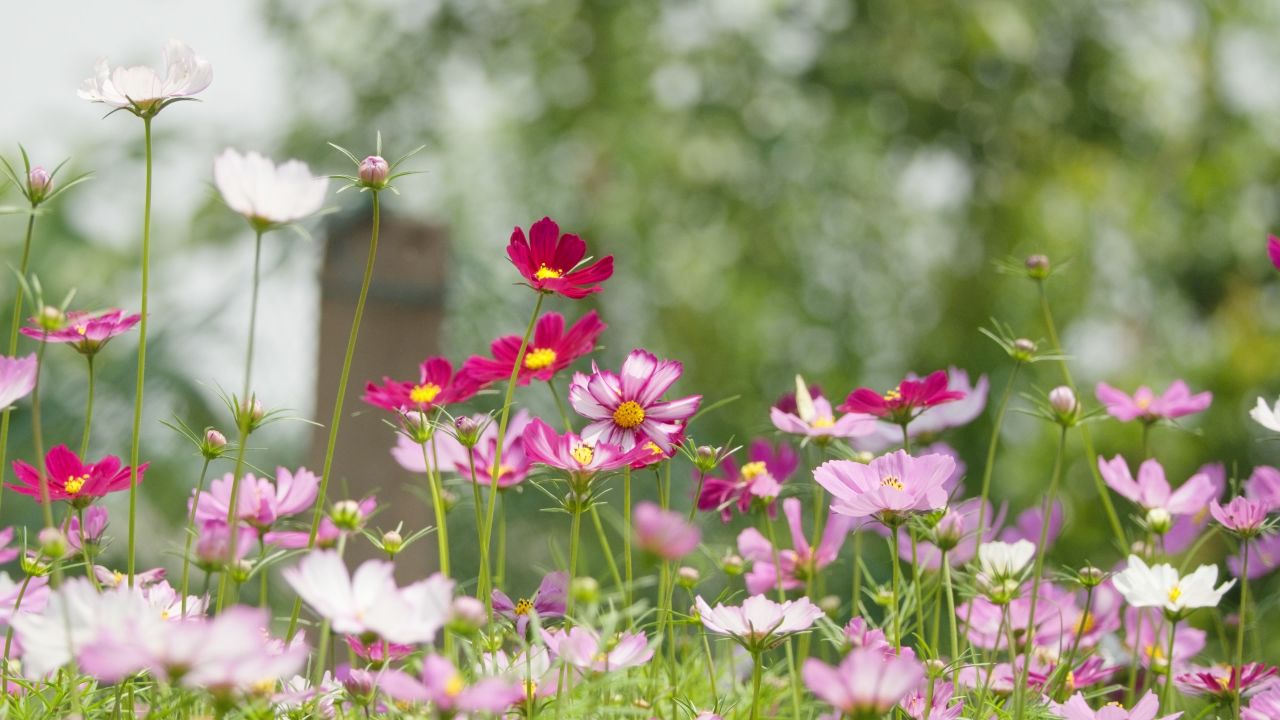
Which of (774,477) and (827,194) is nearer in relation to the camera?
(774,477)

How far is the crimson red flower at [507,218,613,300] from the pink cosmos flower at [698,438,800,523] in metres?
0.18

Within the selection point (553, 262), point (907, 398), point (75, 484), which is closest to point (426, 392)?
point (553, 262)

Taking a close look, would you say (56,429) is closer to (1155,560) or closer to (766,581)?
(766,581)

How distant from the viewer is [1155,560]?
0.98m

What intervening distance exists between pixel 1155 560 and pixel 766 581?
31 cm

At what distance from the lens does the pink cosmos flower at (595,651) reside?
0.62 m

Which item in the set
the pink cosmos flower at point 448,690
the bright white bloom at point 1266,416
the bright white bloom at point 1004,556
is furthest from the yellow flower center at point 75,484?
the bright white bloom at point 1266,416

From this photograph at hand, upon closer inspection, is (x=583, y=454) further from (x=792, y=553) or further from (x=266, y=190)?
(x=792, y=553)

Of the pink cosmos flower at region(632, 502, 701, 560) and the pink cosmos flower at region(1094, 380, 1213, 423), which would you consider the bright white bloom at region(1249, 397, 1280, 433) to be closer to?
the pink cosmos flower at region(1094, 380, 1213, 423)

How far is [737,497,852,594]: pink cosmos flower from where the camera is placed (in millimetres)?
973

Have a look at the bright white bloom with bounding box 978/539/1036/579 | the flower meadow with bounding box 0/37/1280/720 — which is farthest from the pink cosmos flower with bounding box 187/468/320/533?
the bright white bloom with bounding box 978/539/1036/579

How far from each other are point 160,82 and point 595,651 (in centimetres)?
40

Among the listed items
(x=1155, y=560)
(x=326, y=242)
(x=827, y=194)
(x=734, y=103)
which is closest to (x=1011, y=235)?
(x=827, y=194)

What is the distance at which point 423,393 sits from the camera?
0.82 metres
